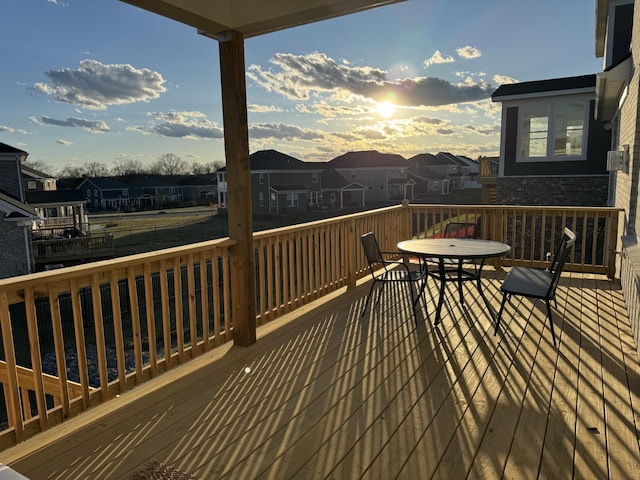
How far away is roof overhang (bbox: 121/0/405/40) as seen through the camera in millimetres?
2911

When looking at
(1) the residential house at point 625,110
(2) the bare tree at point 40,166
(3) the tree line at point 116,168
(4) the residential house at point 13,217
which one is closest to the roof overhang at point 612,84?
(1) the residential house at point 625,110

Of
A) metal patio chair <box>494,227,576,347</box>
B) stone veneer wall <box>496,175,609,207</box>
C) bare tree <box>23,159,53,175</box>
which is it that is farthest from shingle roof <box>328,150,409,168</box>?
metal patio chair <box>494,227,576,347</box>

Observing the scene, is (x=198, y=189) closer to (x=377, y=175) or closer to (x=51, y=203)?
(x=377, y=175)

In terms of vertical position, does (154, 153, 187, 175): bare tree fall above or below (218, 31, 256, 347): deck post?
above

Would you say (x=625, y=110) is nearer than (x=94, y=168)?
Yes

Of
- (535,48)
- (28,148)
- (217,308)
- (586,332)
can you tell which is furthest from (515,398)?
(535,48)

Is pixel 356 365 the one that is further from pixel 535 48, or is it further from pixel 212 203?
pixel 212 203

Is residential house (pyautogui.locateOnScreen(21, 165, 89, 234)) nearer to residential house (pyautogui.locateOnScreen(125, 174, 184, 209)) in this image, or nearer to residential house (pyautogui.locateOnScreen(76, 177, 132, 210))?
residential house (pyautogui.locateOnScreen(76, 177, 132, 210))

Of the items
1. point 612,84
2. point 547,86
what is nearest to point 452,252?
point 612,84

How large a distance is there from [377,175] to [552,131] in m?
27.7

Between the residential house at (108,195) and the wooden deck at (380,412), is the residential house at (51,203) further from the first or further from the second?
the wooden deck at (380,412)

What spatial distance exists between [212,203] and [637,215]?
3509 cm

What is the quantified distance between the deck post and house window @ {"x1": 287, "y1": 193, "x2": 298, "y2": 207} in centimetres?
2999

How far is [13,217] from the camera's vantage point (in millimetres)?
9500
